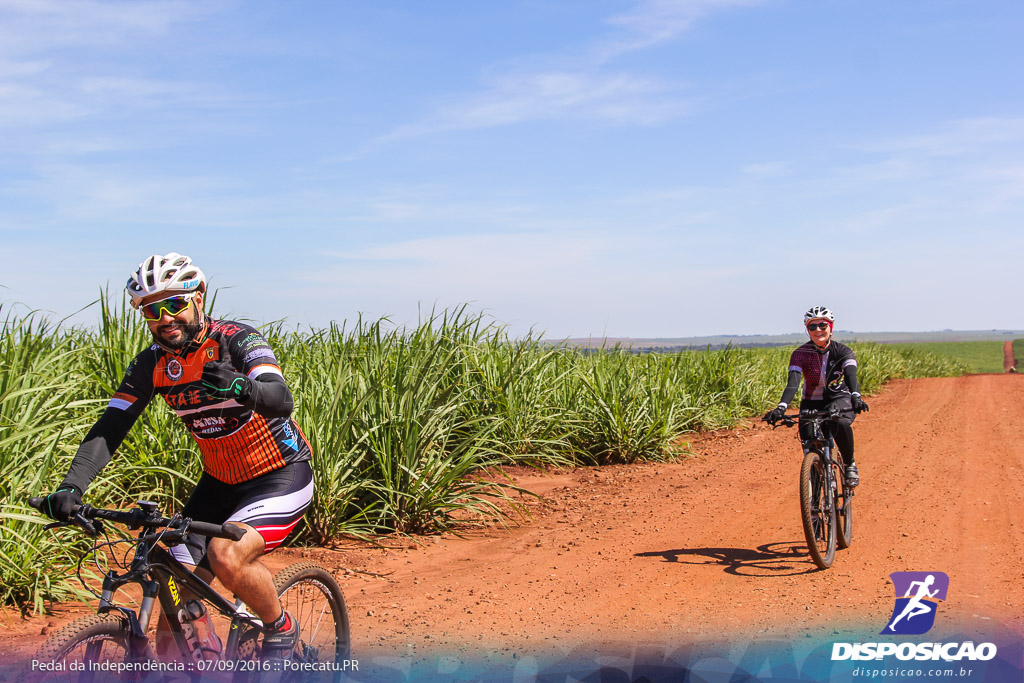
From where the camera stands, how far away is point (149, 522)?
3.25 m

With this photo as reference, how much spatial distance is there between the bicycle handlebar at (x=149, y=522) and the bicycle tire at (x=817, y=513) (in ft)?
15.5

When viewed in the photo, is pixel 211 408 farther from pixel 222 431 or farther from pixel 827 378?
pixel 827 378

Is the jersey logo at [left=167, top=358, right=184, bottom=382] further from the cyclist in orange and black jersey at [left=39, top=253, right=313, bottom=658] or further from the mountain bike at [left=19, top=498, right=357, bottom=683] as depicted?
the mountain bike at [left=19, top=498, right=357, bottom=683]

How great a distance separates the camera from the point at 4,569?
209 inches

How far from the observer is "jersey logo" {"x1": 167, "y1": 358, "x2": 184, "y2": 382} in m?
3.78

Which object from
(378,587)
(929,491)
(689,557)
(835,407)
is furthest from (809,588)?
(929,491)

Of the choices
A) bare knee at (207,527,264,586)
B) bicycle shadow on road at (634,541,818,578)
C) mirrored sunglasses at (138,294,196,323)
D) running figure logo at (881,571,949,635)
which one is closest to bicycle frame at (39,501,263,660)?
bare knee at (207,527,264,586)

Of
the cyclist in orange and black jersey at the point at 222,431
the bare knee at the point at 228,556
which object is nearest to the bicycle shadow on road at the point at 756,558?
the cyclist in orange and black jersey at the point at 222,431

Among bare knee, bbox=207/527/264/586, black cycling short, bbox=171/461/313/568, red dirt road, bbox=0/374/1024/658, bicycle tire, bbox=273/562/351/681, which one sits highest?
black cycling short, bbox=171/461/313/568

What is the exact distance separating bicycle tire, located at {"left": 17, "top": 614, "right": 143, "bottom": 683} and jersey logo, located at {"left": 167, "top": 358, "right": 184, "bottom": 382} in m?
1.03

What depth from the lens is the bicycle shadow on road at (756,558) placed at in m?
6.73

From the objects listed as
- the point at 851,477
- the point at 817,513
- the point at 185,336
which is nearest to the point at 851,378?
the point at 851,477

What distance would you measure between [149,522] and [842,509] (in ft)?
19.6

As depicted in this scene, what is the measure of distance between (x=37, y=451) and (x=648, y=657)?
4478 mm
